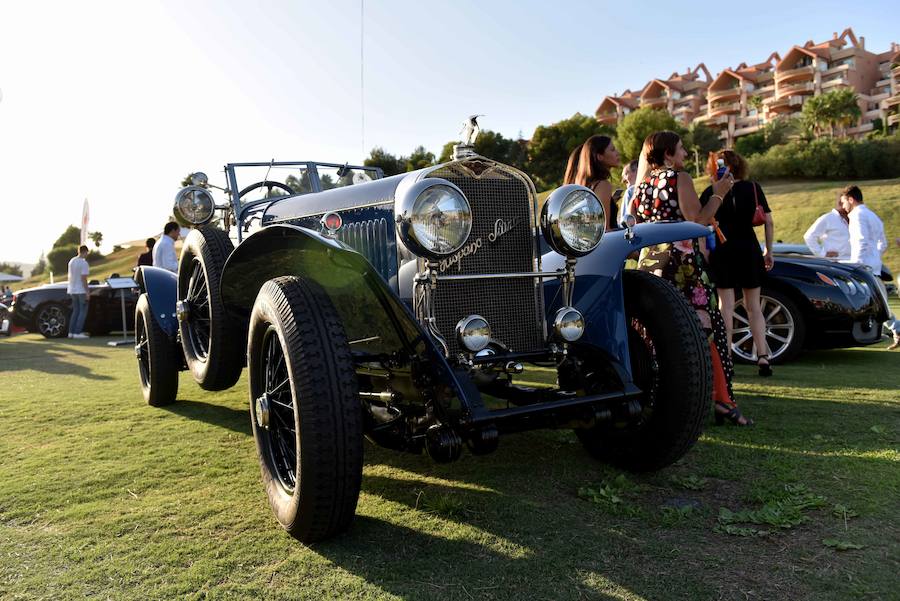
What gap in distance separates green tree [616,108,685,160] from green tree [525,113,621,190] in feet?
8.85

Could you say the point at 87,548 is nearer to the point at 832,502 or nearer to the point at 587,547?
the point at 587,547

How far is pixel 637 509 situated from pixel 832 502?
0.77 m

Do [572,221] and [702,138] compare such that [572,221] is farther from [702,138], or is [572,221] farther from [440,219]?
[702,138]

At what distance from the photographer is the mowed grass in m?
2.04

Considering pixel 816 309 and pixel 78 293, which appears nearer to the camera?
pixel 816 309

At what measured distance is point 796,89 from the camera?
67375 mm

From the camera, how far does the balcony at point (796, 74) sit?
2630 inches

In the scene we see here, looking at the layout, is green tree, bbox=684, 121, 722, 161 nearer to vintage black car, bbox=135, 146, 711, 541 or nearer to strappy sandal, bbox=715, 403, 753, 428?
strappy sandal, bbox=715, 403, 753, 428

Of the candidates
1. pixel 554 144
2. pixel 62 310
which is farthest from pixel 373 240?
pixel 554 144

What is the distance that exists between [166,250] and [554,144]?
150 ft

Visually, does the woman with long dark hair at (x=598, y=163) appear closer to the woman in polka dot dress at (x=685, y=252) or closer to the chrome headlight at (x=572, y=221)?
the woman in polka dot dress at (x=685, y=252)

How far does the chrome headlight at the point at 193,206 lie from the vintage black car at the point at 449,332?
4.08ft

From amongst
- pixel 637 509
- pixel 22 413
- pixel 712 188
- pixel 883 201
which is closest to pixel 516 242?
pixel 637 509

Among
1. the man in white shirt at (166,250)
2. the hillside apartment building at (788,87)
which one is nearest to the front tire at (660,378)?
the man in white shirt at (166,250)
